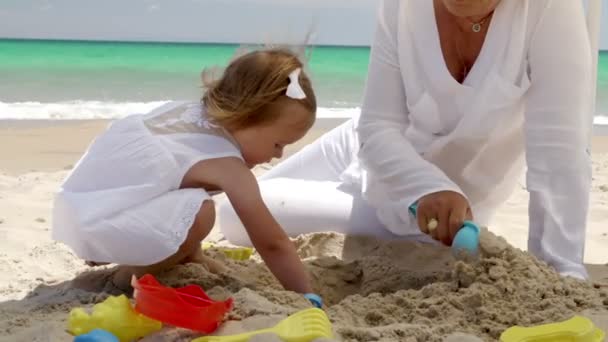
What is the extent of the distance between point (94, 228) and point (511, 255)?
0.94 metres

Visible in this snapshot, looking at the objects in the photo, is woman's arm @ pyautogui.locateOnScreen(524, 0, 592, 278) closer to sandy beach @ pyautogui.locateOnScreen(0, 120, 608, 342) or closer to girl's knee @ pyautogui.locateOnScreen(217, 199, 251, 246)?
Result: sandy beach @ pyautogui.locateOnScreen(0, 120, 608, 342)

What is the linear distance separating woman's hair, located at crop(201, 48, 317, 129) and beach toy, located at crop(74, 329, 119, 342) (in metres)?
0.75

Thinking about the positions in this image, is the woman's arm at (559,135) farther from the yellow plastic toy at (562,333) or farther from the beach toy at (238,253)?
the beach toy at (238,253)

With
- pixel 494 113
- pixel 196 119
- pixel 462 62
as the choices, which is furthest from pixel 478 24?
pixel 196 119

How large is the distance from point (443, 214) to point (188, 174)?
61cm

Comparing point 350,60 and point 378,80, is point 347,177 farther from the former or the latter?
point 350,60

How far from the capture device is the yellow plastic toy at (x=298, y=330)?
1401 millimetres

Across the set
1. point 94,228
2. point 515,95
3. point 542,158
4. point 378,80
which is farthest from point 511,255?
point 94,228

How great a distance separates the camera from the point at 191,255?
6.97 feet

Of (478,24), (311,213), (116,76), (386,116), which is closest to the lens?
(478,24)

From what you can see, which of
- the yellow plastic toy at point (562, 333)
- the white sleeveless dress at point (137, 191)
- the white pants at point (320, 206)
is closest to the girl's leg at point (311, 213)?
the white pants at point (320, 206)

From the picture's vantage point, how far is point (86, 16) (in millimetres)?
18094

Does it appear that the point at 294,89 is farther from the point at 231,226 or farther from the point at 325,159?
the point at 325,159

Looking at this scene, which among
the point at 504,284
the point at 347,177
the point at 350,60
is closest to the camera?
the point at 504,284
